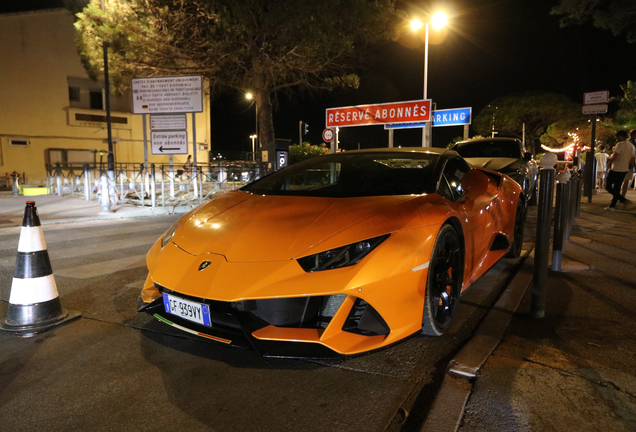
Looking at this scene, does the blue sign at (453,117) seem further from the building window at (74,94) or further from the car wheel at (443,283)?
the building window at (74,94)

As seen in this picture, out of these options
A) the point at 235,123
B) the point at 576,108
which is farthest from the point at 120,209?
the point at 235,123

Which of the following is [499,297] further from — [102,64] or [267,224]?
[102,64]

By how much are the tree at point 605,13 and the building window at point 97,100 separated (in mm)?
24816

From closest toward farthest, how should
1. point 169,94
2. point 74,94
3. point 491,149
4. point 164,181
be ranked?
1. point 491,149
2. point 169,94
3. point 164,181
4. point 74,94

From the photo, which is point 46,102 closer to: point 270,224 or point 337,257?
point 270,224

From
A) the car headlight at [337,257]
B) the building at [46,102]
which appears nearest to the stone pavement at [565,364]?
the car headlight at [337,257]

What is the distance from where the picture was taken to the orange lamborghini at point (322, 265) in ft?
7.22

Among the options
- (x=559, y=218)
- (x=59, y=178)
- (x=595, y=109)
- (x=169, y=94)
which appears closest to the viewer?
(x=559, y=218)

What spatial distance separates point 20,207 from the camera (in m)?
11.2

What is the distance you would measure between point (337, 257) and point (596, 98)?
11.9 metres

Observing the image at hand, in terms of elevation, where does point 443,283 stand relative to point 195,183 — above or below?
below

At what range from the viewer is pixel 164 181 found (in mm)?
11711

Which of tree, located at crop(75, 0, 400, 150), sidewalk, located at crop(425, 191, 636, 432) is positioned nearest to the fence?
tree, located at crop(75, 0, 400, 150)

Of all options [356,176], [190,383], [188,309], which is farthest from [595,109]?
[190,383]
